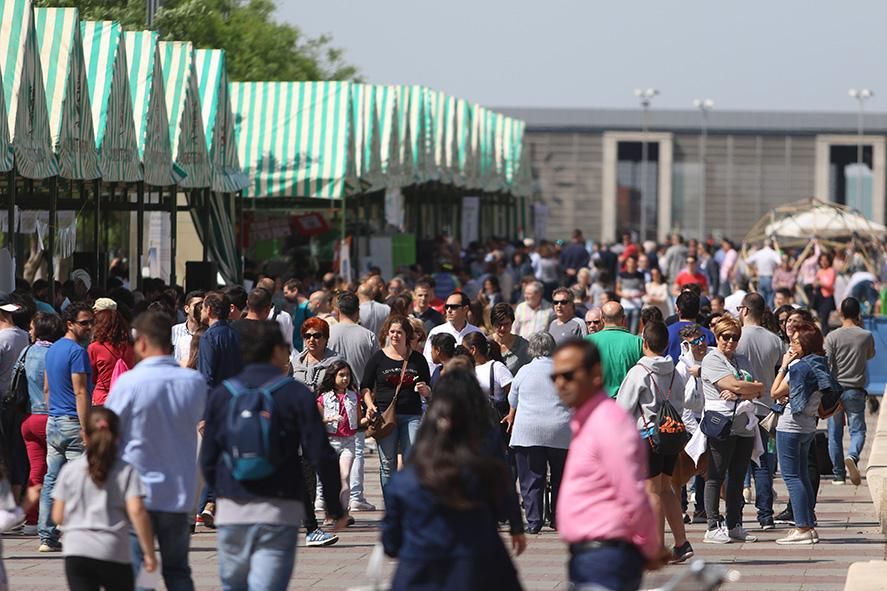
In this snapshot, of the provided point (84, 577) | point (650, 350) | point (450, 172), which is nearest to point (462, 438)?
point (84, 577)

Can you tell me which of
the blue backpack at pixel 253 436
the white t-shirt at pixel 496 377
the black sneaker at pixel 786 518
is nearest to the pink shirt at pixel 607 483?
the blue backpack at pixel 253 436

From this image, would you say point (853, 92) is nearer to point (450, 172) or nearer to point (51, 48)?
point (450, 172)

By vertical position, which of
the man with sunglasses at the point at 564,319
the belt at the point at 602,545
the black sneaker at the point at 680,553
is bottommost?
the black sneaker at the point at 680,553

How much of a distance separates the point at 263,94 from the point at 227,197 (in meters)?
4.38

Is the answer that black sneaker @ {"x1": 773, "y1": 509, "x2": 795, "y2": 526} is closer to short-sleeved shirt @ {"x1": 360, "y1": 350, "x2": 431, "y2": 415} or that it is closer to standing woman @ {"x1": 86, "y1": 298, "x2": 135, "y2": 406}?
short-sleeved shirt @ {"x1": 360, "y1": 350, "x2": 431, "y2": 415}

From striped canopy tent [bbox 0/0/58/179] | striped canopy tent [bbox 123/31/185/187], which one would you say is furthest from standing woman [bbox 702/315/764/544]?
striped canopy tent [bbox 123/31/185/187]

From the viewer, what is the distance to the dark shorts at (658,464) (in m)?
11.4

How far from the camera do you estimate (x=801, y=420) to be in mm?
12680

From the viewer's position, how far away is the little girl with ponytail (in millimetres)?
7664

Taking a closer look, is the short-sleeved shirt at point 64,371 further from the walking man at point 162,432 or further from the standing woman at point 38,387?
the walking man at point 162,432

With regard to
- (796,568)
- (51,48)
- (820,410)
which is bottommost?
(796,568)

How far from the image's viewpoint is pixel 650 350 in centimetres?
1161

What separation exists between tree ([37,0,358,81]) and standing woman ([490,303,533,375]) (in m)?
12.7

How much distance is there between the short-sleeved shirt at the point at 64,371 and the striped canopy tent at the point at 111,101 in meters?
7.68
